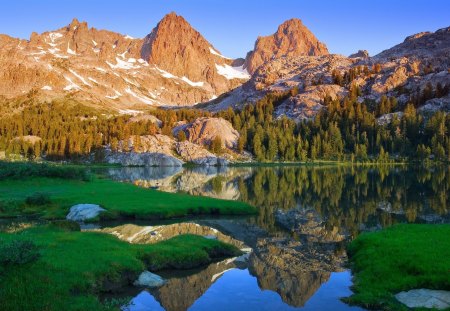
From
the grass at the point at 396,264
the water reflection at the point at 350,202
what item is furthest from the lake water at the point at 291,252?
the grass at the point at 396,264

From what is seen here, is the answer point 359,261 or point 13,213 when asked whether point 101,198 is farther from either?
point 359,261

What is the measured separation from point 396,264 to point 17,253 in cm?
2176

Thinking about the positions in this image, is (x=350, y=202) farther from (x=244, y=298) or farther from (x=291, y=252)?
(x=244, y=298)

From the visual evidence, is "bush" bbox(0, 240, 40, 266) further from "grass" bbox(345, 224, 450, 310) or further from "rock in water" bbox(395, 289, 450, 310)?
"rock in water" bbox(395, 289, 450, 310)

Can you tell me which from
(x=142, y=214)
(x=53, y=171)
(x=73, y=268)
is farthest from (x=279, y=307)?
(x=53, y=171)

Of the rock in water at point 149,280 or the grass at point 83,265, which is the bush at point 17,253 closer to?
the grass at point 83,265

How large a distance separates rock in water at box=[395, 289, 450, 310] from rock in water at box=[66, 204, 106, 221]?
36720 millimetres

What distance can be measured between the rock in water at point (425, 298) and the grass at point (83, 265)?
14958mm

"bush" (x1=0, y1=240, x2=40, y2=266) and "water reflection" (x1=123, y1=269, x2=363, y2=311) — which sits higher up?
"bush" (x1=0, y1=240, x2=40, y2=266)

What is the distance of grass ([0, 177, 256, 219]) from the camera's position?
52.4 metres

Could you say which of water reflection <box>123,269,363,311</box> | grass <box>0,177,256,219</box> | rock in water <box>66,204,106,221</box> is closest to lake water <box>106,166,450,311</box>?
water reflection <box>123,269,363,311</box>

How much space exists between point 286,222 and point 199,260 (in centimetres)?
2070

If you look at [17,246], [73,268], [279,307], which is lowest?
[279,307]

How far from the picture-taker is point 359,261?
3008 centimetres
